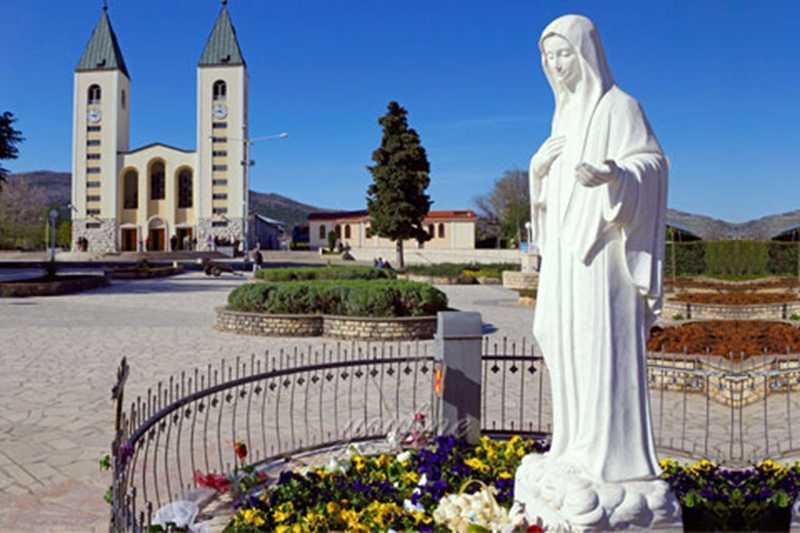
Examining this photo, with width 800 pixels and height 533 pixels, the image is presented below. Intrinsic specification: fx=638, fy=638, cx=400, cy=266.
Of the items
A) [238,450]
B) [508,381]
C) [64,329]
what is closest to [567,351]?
[238,450]

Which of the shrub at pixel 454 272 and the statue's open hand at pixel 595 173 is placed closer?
the statue's open hand at pixel 595 173

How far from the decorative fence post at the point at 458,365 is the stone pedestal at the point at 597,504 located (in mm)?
2513

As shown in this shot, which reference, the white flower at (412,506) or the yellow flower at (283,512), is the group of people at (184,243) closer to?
the yellow flower at (283,512)

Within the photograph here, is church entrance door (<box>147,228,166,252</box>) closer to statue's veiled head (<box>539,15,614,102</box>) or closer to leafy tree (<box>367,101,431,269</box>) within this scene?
leafy tree (<box>367,101,431,269</box>)

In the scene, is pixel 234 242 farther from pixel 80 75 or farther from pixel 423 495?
pixel 423 495

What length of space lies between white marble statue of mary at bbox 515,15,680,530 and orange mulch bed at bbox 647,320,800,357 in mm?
5932

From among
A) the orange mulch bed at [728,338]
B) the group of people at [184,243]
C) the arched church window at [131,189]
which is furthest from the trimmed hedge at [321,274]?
the arched church window at [131,189]

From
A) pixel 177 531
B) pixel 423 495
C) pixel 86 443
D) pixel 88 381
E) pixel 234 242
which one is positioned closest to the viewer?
pixel 177 531

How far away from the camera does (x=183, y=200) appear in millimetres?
73875

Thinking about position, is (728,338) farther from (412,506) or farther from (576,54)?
(576,54)

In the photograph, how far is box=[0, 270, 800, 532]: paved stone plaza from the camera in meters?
5.11

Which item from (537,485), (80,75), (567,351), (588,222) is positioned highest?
(80,75)

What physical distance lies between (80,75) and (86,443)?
3081 inches

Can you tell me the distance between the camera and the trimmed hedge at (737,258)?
17438 millimetres
